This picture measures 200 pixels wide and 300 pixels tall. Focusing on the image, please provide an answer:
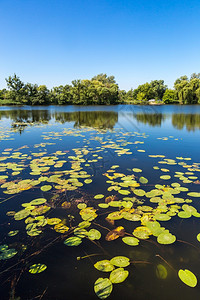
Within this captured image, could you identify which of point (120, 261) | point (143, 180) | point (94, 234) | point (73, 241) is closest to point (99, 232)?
point (94, 234)

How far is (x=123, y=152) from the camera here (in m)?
5.44

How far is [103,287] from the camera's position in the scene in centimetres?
142

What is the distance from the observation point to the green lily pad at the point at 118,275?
1461 millimetres

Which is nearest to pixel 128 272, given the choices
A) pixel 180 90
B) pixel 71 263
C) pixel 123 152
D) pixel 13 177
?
pixel 71 263

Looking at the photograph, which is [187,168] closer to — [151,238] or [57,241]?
[151,238]

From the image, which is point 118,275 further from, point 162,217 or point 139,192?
point 139,192

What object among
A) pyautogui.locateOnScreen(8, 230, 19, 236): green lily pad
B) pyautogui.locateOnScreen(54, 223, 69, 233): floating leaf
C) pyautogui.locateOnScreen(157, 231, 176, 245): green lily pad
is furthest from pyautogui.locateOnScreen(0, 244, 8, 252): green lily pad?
pyautogui.locateOnScreen(157, 231, 176, 245): green lily pad

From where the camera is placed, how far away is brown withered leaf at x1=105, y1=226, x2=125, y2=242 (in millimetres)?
1971

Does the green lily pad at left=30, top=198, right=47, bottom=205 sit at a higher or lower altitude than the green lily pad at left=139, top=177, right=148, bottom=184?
lower

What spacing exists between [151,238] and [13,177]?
300 cm

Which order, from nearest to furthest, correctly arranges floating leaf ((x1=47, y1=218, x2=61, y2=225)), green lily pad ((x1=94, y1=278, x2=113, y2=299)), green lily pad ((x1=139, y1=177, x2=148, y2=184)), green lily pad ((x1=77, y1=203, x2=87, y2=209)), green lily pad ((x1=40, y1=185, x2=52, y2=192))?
green lily pad ((x1=94, y1=278, x2=113, y2=299))
floating leaf ((x1=47, y1=218, x2=61, y2=225))
green lily pad ((x1=77, y1=203, x2=87, y2=209))
green lily pad ((x1=40, y1=185, x2=52, y2=192))
green lily pad ((x1=139, y1=177, x2=148, y2=184))

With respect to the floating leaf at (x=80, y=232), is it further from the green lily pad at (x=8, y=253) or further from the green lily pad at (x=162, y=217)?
the green lily pad at (x=162, y=217)

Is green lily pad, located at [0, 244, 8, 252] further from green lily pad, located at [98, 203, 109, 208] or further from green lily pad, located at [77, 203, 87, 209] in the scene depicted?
green lily pad, located at [98, 203, 109, 208]

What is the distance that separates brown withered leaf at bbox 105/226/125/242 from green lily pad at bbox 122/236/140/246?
97 millimetres
